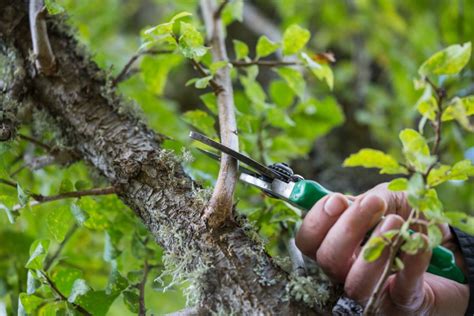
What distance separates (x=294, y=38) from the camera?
688 mm

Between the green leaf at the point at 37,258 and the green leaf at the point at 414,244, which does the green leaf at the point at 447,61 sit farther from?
A: the green leaf at the point at 37,258

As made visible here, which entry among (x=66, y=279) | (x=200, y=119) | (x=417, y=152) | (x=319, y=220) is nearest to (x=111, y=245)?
(x=66, y=279)

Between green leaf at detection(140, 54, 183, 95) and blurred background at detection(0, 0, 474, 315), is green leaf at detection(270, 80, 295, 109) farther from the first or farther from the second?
green leaf at detection(140, 54, 183, 95)

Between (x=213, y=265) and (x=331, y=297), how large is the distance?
0.12 m

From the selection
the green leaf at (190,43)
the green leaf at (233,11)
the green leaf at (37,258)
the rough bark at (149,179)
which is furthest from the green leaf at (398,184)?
the green leaf at (233,11)

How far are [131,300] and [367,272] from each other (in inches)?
9.9

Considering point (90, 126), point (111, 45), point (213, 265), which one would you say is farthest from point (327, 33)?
point (213, 265)

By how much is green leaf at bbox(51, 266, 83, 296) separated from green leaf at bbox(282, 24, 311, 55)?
0.37 metres

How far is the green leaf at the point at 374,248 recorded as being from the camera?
43 cm

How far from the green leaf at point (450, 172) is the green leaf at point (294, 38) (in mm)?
282

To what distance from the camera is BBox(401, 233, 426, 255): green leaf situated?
0.42 m

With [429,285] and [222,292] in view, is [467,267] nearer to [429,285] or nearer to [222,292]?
[429,285]

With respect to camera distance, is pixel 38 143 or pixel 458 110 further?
pixel 38 143

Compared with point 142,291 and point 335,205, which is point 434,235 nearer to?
point 335,205
